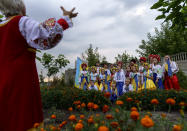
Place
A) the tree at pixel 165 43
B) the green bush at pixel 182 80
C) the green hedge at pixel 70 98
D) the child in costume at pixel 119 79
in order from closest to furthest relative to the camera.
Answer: the green hedge at pixel 70 98, the child in costume at pixel 119 79, the green bush at pixel 182 80, the tree at pixel 165 43

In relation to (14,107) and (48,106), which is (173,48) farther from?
(14,107)

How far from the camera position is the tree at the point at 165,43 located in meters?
25.0

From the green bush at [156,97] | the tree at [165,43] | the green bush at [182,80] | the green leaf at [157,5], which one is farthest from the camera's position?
the tree at [165,43]

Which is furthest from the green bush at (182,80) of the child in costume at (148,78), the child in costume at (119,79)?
the child in costume at (119,79)

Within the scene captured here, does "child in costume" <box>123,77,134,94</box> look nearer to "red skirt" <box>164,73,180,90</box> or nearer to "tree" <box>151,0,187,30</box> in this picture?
"red skirt" <box>164,73,180,90</box>

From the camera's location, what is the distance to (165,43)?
26781 millimetres

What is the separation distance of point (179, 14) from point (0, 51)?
3.60 metres

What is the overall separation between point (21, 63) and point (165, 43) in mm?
27548

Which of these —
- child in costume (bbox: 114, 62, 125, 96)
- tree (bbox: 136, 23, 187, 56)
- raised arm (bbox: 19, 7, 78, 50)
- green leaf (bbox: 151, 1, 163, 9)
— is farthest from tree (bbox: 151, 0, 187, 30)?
tree (bbox: 136, 23, 187, 56)

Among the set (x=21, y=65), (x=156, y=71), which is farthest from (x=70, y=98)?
(x=21, y=65)

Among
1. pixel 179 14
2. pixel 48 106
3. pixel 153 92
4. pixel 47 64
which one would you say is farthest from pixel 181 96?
pixel 47 64

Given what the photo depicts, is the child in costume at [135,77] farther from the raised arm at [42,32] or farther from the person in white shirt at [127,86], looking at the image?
the raised arm at [42,32]

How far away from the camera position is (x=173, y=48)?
24.8m

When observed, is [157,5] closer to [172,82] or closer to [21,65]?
[21,65]
